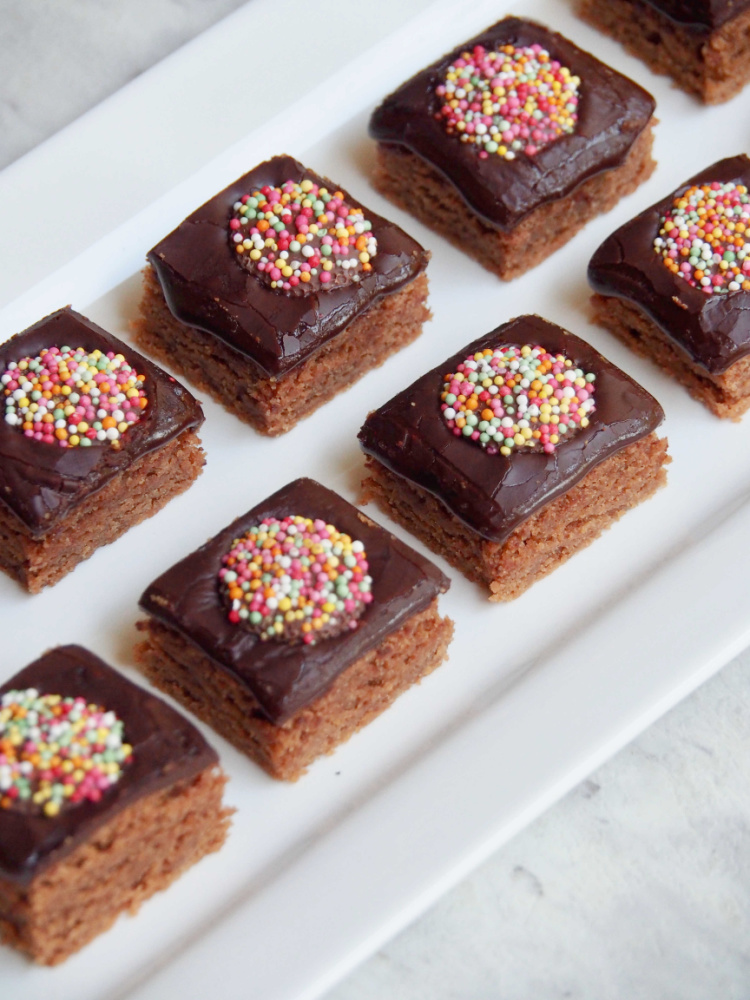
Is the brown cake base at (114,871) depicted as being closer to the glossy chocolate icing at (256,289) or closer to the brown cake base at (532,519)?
the brown cake base at (532,519)

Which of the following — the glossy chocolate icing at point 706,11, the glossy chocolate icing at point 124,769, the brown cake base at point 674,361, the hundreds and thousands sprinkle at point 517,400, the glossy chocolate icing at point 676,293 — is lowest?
the brown cake base at point 674,361

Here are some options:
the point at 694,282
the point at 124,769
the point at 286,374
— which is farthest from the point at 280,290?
the point at 124,769

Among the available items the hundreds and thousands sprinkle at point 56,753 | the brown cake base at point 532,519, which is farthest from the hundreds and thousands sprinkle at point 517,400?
the hundreds and thousands sprinkle at point 56,753

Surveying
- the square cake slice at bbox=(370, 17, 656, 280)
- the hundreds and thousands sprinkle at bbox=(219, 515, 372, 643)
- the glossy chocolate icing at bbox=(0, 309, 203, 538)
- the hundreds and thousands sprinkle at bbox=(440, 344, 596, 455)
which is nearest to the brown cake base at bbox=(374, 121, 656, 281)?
the square cake slice at bbox=(370, 17, 656, 280)

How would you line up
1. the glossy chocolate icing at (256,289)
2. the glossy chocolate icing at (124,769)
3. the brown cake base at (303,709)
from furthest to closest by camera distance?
1. the glossy chocolate icing at (256,289)
2. the brown cake base at (303,709)
3. the glossy chocolate icing at (124,769)

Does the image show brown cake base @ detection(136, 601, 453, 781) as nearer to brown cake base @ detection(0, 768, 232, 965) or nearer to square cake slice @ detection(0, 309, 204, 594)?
brown cake base @ detection(0, 768, 232, 965)

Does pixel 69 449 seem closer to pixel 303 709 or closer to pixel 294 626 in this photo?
pixel 294 626

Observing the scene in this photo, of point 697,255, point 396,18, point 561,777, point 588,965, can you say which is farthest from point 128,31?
point 588,965
